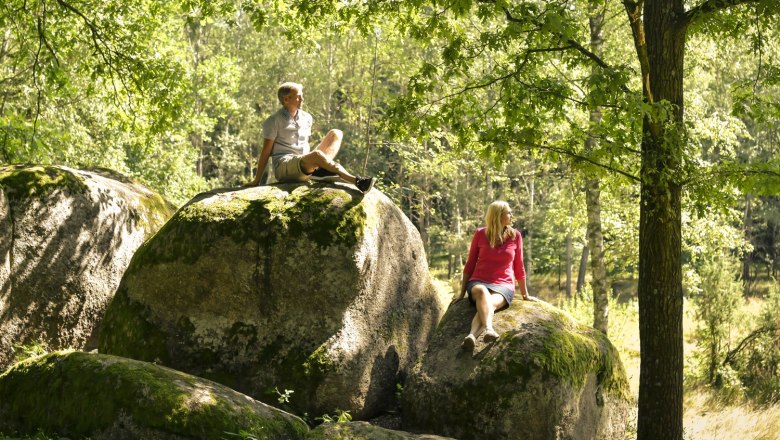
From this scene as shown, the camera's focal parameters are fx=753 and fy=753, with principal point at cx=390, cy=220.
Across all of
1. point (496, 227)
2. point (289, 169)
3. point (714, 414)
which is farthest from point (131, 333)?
point (714, 414)

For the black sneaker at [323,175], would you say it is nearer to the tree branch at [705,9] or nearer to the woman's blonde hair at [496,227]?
the woman's blonde hair at [496,227]

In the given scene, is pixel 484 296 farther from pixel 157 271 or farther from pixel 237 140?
pixel 237 140

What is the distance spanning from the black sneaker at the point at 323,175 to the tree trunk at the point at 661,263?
11.6 ft

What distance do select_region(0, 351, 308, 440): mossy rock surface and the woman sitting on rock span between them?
2791 mm

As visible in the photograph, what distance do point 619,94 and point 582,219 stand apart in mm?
11474

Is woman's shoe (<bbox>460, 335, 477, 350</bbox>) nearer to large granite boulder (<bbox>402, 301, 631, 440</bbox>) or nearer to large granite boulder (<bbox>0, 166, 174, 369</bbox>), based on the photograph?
large granite boulder (<bbox>402, 301, 631, 440</bbox>)

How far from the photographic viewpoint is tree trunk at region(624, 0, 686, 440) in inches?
323

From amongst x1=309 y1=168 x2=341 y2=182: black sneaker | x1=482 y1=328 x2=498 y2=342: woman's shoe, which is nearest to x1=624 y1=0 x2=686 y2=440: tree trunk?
x1=482 y1=328 x2=498 y2=342: woman's shoe

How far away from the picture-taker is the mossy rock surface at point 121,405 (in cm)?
605

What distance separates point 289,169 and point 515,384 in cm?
373

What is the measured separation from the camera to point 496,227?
8.70 metres

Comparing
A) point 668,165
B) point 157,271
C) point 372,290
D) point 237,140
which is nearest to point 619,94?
point 668,165

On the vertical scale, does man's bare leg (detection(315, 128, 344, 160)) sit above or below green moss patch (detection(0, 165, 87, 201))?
above

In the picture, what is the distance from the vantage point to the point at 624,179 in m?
8.98
